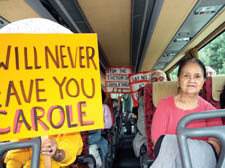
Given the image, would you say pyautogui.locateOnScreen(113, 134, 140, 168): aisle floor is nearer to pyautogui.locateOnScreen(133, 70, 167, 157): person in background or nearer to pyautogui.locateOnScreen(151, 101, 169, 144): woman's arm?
pyautogui.locateOnScreen(133, 70, 167, 157): person in background

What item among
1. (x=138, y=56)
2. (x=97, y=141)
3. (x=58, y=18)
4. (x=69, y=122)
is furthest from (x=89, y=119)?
(x=138, y=56)

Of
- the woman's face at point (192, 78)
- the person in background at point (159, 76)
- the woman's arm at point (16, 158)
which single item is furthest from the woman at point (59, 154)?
the person in background at point (159, 76)

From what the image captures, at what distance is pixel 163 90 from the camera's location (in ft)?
6.70

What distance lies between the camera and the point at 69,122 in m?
0.91

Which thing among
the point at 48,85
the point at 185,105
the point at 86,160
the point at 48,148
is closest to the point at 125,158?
the point at 86,160

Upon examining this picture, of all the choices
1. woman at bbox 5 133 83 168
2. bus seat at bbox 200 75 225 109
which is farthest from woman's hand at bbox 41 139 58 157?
bus seat at bbox 200 75 225 109

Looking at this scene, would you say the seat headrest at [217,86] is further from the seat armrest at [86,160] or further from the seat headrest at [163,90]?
→ the seat armrest at [86,160]

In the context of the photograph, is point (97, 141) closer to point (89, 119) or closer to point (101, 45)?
point (89, 119)

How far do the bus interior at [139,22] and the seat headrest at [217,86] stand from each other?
3cm

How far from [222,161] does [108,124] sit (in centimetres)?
281

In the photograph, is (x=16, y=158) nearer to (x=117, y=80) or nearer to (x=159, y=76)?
(x=159, y=76)

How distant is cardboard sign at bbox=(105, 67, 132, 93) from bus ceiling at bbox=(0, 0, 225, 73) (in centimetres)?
83

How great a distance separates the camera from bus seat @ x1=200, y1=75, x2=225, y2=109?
1870 mm

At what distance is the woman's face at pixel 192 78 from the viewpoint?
1.54m
